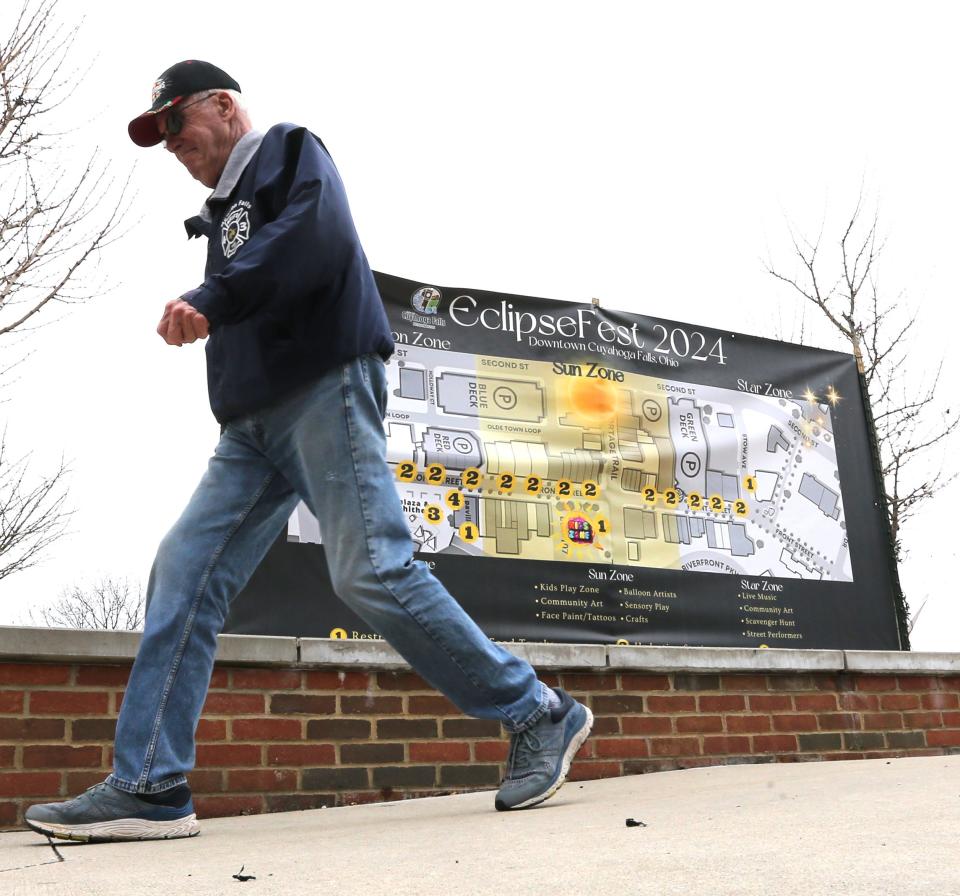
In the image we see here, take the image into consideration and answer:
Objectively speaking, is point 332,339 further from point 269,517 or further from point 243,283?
point 269,517

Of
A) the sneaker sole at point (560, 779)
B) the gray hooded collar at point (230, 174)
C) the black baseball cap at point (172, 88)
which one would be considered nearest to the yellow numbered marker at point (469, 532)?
the sneaker sole at point (560, 779)

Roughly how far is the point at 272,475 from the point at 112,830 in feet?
2.92

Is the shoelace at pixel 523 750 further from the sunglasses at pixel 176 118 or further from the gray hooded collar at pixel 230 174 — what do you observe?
the sunglasses at pixel 176 118

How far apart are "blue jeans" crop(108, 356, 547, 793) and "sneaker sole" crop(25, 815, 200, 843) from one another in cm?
8

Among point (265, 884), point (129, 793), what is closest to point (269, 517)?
point (129, 793)

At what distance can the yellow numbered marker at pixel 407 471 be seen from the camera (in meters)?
4.67

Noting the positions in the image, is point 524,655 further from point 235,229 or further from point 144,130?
point 144,130

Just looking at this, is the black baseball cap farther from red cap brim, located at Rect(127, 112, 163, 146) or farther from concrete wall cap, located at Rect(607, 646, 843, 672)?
concrete wall cap, located at Rect(607, 646, 843, 672)

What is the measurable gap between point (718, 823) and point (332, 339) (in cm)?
136

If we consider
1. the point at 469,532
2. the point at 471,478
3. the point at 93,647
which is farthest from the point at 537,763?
the point at 471,478

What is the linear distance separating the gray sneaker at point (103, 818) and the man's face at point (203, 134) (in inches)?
60.3

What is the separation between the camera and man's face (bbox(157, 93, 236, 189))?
2.76 meters

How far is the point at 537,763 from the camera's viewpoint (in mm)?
2623

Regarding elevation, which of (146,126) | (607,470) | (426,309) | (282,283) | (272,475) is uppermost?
(426,309)
